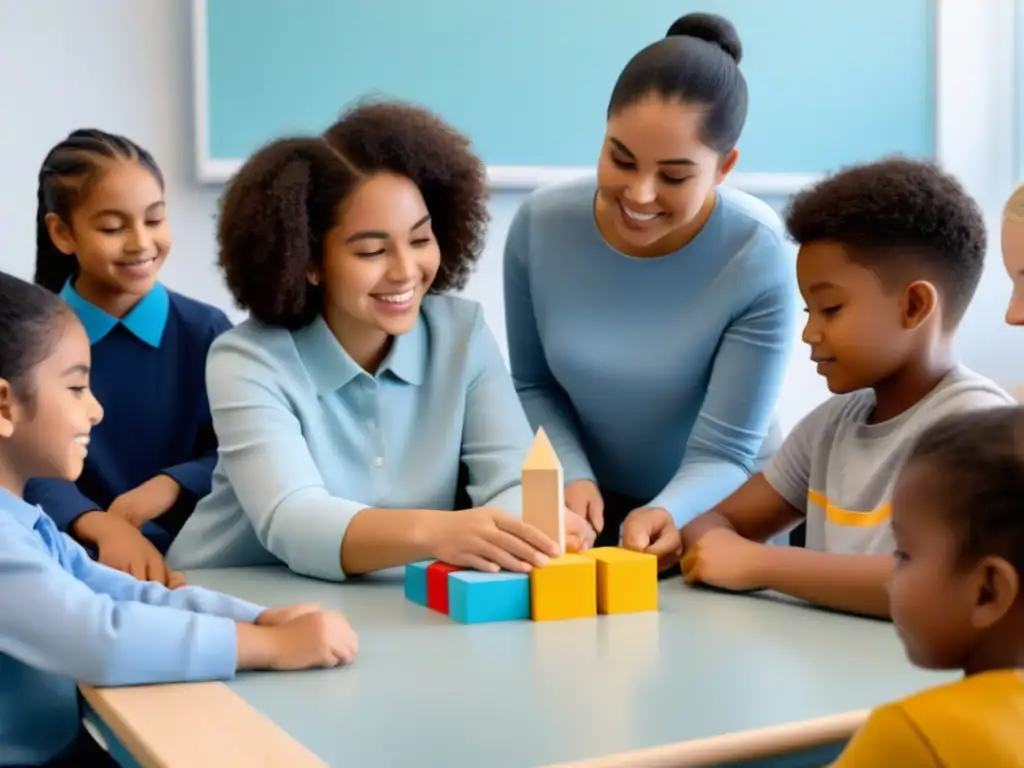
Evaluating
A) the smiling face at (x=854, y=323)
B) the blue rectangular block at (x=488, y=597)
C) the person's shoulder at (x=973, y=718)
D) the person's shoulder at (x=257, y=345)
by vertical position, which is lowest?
Answer: the blue rectangular block at (x=488, y=597)

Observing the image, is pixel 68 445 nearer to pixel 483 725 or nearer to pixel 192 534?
pixel 192 534

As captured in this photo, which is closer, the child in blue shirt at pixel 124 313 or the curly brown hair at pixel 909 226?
the curly brown hair at pixel 909 226

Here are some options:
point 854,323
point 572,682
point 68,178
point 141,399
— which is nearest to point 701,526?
point 854,323

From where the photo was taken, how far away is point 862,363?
1.40m

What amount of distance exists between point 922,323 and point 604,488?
2.07 feet

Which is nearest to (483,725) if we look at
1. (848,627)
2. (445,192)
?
(848,627)

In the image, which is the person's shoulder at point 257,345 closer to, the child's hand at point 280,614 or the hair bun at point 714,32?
the child's hand at point 280,614

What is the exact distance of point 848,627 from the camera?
3.91 feet

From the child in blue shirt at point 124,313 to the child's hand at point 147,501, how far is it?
0.06 m

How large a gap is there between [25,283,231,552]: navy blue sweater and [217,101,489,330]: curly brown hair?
30 cm

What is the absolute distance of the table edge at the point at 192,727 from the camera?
821 millimetres

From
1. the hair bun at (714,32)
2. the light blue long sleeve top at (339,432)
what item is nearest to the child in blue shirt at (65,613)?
the light blue long sleeve top at (339,432)

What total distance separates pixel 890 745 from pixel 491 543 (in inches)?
23.6

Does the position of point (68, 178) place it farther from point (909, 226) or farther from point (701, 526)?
point (909, 226)
